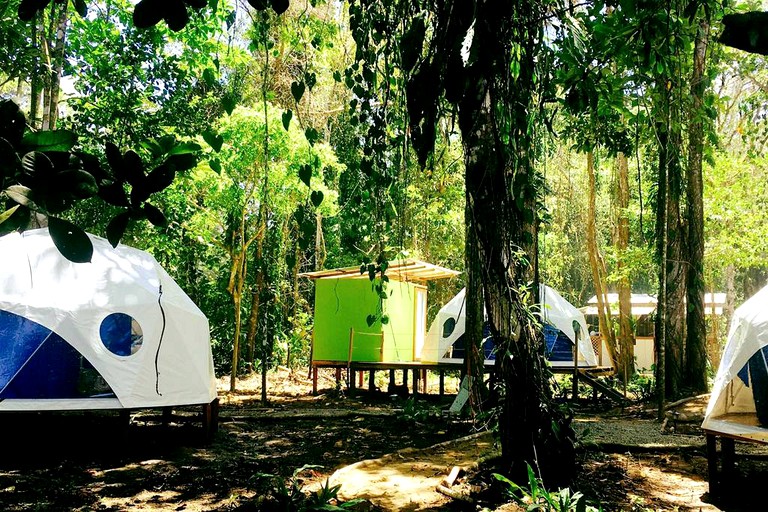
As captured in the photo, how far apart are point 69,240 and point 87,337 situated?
6.30 m

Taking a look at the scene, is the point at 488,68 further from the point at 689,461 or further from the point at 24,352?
the point at 24,352

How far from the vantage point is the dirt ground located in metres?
5.38

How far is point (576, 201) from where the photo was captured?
25.0 m

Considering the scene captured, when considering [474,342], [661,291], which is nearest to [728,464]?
[474,342]

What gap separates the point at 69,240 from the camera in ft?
5.04

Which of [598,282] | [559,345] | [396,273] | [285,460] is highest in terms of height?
[598,282]

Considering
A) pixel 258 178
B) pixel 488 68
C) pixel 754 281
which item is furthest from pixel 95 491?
pixel 754 281

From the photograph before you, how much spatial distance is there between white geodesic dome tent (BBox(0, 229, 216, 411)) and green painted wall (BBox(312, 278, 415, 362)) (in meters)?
7.02

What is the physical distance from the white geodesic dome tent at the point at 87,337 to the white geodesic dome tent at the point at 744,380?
5538mm

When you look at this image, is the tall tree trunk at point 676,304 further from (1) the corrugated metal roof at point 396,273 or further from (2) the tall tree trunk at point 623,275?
(2) the tall tree trunk at point 623,275

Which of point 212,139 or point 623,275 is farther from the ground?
point 623,275

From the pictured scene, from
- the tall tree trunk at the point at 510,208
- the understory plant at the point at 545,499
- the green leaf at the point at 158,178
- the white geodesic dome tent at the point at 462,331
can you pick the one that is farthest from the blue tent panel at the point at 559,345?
the green leaf at the point at 158,178

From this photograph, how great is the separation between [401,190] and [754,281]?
40266 mm

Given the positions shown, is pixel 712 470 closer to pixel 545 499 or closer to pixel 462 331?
pixel 545 499
